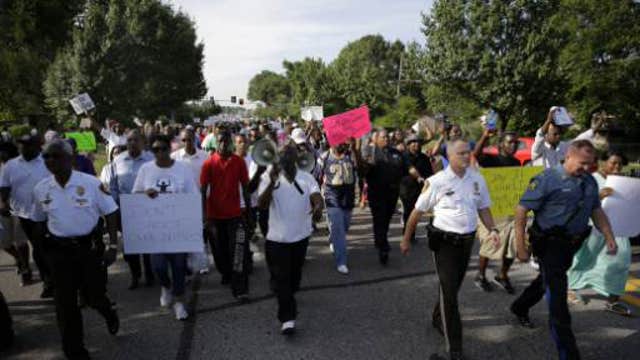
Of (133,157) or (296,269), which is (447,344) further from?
(133,157)

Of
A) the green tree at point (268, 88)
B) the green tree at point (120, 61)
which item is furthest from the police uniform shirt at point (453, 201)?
the green tree at point (268, 88)

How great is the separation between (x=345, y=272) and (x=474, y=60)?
92.2 ft

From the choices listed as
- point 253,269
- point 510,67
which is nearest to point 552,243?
point 253,269

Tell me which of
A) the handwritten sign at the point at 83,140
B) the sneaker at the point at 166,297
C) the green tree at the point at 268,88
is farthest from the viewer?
the green tree at the point at 268,88

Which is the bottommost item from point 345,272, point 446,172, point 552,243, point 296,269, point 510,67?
point 345,272

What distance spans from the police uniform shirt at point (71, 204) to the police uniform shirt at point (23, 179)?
1842mm

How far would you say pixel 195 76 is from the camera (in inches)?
1863

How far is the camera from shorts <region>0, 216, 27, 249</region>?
5.99 meters

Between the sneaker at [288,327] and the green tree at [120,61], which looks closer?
the sneaker at [288,327]

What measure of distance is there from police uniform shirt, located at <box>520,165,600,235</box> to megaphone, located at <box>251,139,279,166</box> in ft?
7.35

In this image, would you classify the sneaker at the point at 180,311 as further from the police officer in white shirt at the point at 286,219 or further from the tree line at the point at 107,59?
the tree line at the point at 107,59

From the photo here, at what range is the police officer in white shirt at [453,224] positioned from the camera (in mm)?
3943

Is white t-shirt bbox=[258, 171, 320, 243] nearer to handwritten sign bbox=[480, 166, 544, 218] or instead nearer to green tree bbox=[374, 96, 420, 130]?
handwritten sign bbox=[480, 166, 544, 218]

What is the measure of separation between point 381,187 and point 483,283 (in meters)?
1.94
